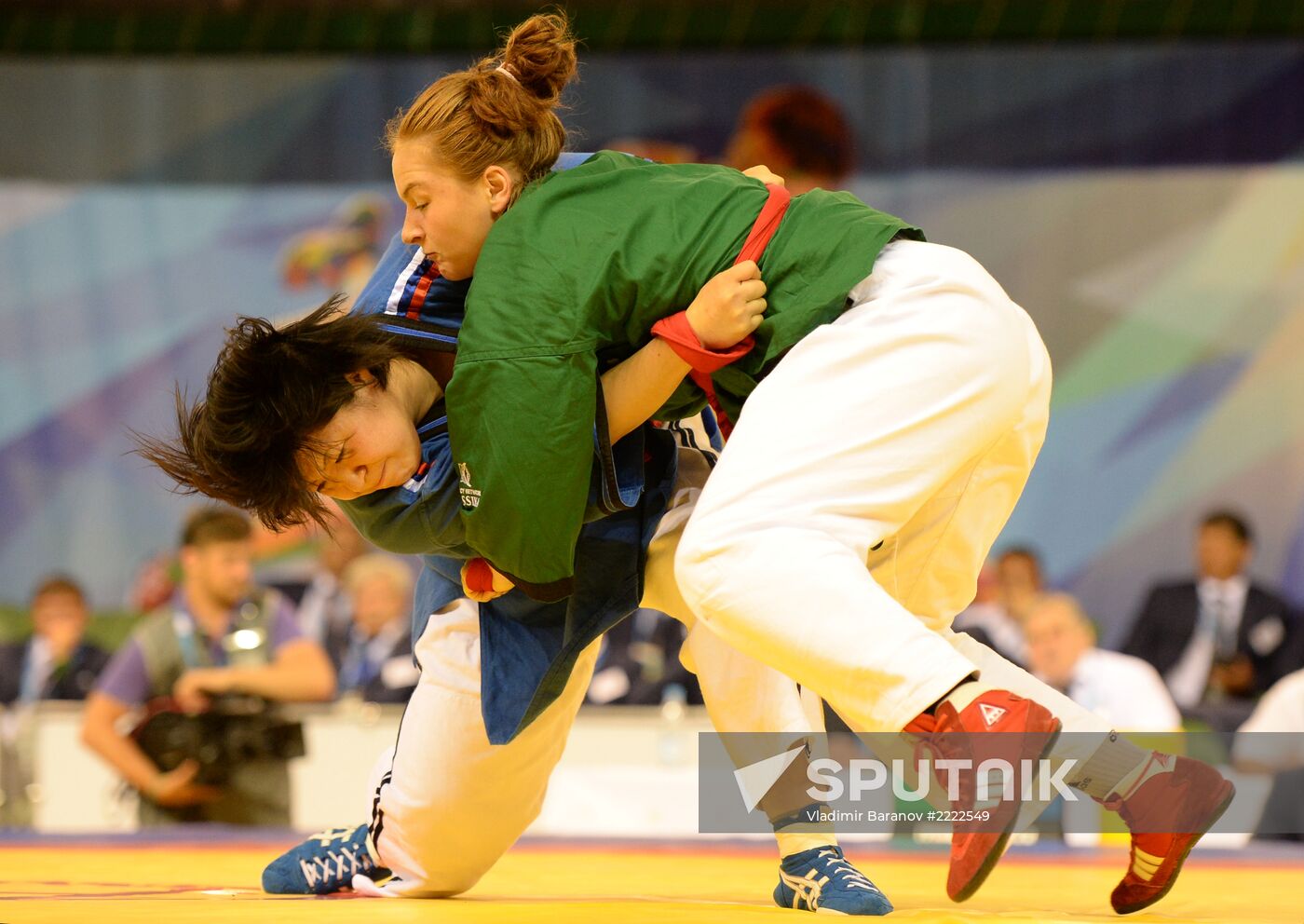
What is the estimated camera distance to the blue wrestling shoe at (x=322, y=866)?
8.47 feet

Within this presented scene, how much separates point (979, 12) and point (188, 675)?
18.1 ft

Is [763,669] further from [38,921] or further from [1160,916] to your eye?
[38,921]

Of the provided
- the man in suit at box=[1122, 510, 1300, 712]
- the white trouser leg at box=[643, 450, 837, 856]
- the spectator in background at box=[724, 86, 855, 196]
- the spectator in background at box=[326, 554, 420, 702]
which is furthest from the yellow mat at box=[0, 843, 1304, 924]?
the spectator in background at box=[724, 86, 855, 196]

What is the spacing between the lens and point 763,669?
2.44 m

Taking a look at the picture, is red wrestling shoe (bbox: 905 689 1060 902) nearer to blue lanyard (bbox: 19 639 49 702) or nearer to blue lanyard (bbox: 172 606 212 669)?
blue lanyard (bbox: 172 606 212 669)

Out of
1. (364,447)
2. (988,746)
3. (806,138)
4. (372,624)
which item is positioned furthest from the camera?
(806,138)

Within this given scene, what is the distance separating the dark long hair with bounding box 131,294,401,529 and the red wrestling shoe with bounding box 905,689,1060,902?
3.05 feet

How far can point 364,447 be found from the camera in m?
2.13

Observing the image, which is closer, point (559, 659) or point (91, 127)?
point (559, 659)

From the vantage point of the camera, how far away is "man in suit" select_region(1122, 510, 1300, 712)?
6578mm

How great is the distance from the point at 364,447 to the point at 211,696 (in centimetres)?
283

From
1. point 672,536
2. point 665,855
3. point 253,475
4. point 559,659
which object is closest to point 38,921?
point 253,475

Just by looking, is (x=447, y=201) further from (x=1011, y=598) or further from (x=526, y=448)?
(x=1011, y=598)

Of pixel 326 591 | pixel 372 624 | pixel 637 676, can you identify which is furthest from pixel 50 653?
pixel 637 676
